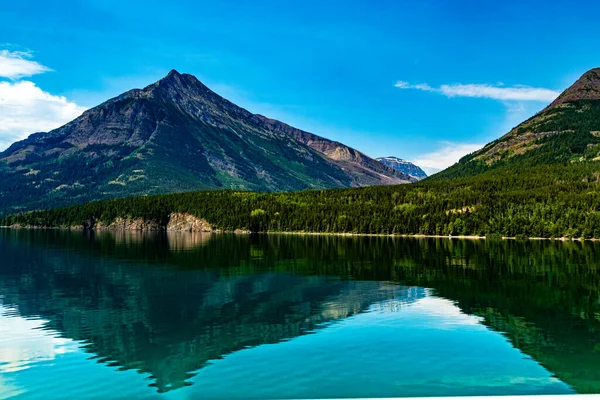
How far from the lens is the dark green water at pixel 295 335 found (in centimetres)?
3403

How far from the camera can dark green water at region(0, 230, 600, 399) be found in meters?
34.0

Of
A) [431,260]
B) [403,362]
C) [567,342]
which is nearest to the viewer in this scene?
[403,362]

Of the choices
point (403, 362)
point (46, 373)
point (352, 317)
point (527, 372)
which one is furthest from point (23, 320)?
point (527, 372)

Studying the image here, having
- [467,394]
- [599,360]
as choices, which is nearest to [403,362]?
[467,394]

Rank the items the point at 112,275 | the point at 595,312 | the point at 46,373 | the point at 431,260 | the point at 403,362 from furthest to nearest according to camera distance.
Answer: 1. the point at 431,260
2. the point at 112,275
3. the point at 595,312
4. the point at 403,362
5. the point at 46,373

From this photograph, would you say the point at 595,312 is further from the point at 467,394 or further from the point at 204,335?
the point at 204,335

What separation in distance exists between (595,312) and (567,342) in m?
16.6

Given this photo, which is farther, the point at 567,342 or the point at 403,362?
the point at 567,342

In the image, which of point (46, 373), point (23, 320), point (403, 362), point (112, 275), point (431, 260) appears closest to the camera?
point (46, 373)

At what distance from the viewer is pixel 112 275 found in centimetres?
9100

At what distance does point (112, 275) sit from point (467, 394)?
243ft

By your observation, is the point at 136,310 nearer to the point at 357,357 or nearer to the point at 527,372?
the point at 357,357

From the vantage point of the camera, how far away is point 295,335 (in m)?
47.1

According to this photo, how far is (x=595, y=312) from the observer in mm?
58062
